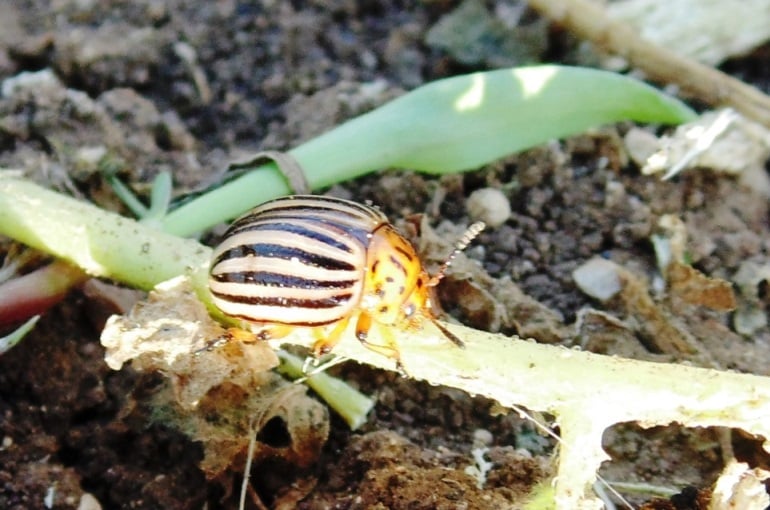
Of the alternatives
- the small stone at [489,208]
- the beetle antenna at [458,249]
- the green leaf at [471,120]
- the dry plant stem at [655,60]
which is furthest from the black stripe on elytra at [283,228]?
the dry plant stem at [655,60]

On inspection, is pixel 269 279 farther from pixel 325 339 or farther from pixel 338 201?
pixel 338 201

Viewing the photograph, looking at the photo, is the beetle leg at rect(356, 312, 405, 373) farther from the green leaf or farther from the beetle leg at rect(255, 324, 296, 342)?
the green leaf

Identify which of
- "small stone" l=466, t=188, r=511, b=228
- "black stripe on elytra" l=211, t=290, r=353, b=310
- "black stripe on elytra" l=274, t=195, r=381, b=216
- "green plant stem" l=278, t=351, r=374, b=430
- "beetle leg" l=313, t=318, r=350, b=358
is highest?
"black stripe on elytra" l=274, t=195, r=381, b=216

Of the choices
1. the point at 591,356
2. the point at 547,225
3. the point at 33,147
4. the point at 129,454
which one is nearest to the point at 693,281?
the point at 547,225

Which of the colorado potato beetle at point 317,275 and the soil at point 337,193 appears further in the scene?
the soil at point 337,193

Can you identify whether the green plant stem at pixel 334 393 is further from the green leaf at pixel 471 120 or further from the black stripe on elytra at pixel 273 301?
the green leaf at pixel 471 120

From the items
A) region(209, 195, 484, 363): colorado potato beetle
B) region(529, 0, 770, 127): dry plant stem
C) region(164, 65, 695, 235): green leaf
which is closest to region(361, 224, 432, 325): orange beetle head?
region(209, 195, 484, 363): colorado potato beetle

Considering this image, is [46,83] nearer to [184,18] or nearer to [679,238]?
[184,18]

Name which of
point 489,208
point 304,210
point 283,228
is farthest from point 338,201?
point 489,208
